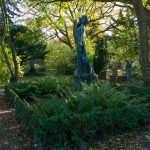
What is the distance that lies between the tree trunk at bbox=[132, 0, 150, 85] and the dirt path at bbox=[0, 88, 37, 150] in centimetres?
416

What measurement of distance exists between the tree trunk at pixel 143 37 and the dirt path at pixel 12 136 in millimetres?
4162

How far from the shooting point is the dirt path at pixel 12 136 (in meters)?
6.49

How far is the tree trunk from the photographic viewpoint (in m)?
9.63

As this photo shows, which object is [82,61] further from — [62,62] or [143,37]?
[62,62]

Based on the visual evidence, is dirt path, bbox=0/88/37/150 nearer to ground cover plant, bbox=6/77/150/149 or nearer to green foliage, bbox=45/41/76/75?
ground cover plant, bbox=6/77/150/149

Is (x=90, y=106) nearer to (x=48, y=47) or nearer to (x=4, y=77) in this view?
(x=4, y=77)

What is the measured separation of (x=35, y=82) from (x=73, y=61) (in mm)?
11484

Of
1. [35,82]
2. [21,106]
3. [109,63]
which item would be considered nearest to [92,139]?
[21,106]

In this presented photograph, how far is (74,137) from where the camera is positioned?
5.77m

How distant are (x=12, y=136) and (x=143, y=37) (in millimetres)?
4948

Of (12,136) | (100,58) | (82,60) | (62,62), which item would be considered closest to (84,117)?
(12,136)

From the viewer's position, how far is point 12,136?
7.21 meters

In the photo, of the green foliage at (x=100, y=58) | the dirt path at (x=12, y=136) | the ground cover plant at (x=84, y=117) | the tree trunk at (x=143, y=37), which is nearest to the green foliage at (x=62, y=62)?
the green foliage at (x=100, y=58)

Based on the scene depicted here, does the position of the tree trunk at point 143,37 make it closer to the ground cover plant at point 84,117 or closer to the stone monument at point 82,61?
the stone monument at point 82,61
